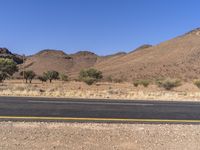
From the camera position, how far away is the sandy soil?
816cm

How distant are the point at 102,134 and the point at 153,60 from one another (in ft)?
329

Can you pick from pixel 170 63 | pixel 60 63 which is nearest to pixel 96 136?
pixel 170 63

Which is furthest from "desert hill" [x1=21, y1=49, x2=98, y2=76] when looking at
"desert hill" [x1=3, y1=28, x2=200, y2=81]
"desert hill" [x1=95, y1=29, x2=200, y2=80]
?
"desert hill" [x1=95, y1=29, x2=200, y2=80]

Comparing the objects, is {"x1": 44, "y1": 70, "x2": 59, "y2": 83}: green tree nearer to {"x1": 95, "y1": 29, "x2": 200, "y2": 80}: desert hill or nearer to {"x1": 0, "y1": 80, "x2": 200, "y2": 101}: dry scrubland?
{"x1": 95, "y1": 29, "x2": 200, "y2": 80}: desert hill

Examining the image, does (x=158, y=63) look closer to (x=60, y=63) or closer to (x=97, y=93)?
(x=60, y=63)

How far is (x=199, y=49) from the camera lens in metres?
103

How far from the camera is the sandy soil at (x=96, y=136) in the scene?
321 inches

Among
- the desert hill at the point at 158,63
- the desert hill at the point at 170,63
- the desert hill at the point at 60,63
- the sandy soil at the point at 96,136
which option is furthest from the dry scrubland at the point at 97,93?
the desert hill at the point at 60,63

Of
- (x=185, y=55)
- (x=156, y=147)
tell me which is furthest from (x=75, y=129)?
(x=185, y=55)

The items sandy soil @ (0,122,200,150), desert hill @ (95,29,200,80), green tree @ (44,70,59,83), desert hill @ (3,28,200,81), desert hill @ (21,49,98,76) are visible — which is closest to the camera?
sandy soil @ (0,122,200,150)

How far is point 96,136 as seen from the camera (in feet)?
30.4

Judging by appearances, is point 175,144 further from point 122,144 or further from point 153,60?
point 153,60

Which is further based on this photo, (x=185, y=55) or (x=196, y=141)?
(x=185, y=55)

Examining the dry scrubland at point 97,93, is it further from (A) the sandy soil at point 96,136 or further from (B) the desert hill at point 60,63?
(B) the desert hill at point 60,63
